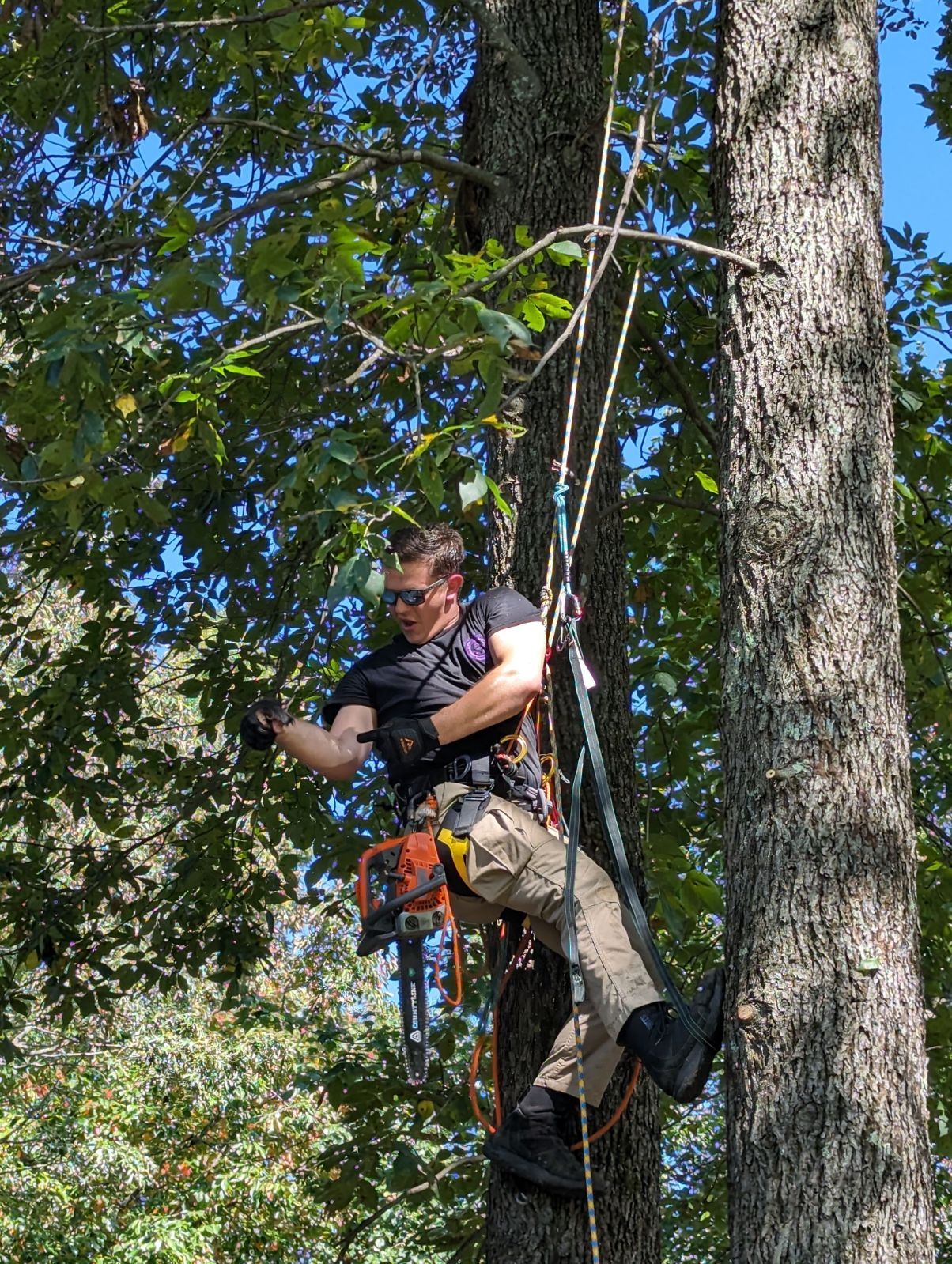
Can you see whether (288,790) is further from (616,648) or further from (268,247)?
(268,247)

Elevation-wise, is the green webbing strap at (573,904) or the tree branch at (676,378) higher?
the tree branch at (676,378)

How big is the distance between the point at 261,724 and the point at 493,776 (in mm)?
625

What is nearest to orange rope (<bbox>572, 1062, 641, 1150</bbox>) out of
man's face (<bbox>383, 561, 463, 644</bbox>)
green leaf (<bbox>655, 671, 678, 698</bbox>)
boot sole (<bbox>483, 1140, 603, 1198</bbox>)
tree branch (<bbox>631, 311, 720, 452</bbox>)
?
boot sole (<bbox>483, 1140, 603, 1198</bbox>)

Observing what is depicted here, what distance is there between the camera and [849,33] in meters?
3.64

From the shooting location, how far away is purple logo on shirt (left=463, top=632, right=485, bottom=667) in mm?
4004

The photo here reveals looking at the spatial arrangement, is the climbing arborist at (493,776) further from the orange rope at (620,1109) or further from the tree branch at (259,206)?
the tree branch at (259,206)

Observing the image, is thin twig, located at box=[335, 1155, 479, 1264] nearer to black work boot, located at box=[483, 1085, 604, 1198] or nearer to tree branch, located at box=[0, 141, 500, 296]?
black work boot, located at box=[483, 1085, 604, 1198]

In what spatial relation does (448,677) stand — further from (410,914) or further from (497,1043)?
(497,1043)

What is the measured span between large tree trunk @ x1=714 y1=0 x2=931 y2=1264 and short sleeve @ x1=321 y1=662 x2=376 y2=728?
115 cm

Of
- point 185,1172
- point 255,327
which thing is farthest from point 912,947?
point 185,1172

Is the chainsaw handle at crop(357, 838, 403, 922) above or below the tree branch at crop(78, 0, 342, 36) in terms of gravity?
below

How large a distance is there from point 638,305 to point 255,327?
4.92 feet

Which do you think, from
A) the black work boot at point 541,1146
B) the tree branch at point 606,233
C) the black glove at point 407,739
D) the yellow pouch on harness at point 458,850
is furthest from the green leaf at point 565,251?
the black work boot at point 541,1146

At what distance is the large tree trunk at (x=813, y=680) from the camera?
2918 millimetres
